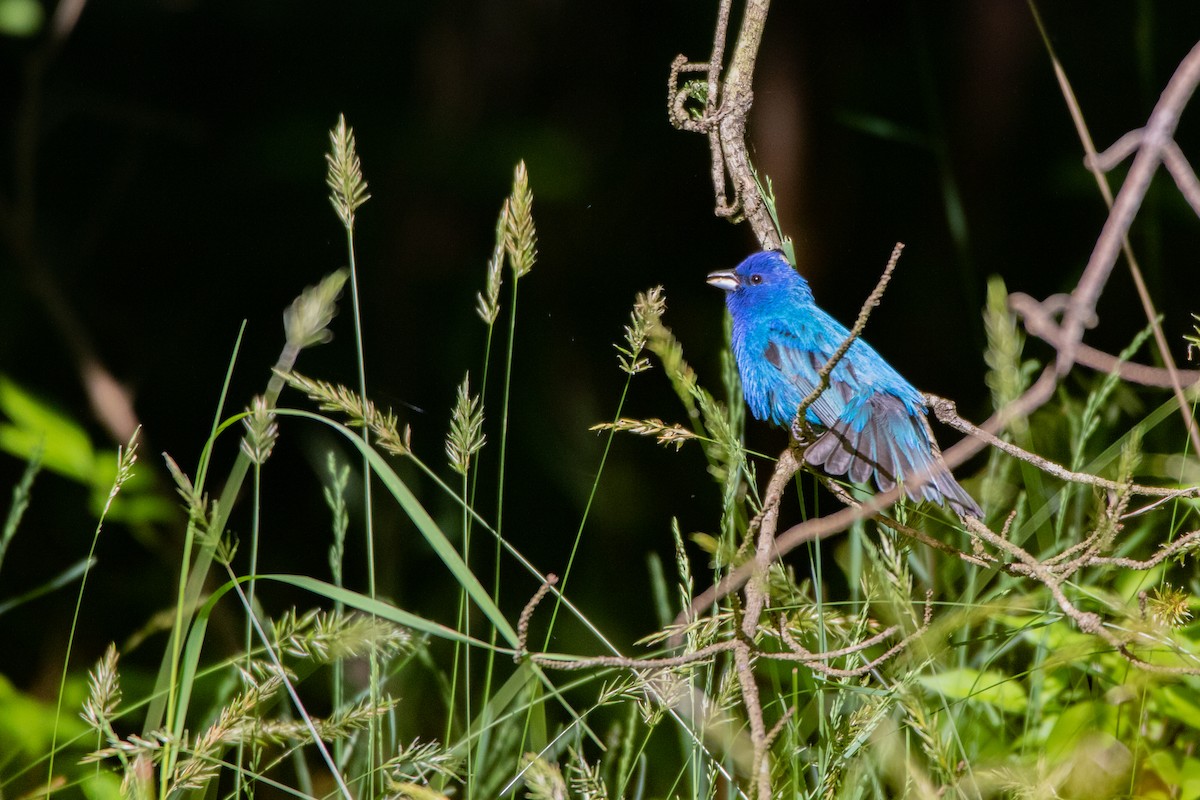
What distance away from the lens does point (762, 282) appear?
2.85 m

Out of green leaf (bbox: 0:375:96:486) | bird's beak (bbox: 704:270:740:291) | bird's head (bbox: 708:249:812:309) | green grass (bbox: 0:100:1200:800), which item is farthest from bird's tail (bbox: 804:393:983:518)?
green leaf (bbox: 0:375:96:486)

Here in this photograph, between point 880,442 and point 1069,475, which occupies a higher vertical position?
point 1069,475

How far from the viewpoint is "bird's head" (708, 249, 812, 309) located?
2.79m

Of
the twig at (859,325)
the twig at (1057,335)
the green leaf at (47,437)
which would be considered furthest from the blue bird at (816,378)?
the green leaf at (47,437)

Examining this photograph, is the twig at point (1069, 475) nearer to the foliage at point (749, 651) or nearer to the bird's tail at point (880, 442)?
the foliage at point (749, 651)

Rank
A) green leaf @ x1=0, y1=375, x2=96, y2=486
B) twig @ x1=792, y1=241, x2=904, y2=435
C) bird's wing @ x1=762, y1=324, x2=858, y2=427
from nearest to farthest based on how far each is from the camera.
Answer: twig @ x1=792, y1=241, x2=904, y2=435 < bird's wing @ x1=762, y1=324, x2=858, y2=427 < green leaf @ x1=0, y1=375, x2=96, y2=486

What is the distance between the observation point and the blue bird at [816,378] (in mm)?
2447

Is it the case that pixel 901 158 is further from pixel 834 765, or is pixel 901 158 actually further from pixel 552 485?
pixel 834 765

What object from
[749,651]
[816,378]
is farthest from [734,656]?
[816,378]

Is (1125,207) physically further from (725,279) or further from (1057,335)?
(725,279)

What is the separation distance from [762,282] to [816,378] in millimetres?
339

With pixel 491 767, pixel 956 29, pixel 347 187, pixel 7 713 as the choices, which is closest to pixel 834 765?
pixel 491 767

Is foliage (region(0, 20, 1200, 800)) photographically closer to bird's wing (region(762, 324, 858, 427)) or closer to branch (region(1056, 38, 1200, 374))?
branch (region(1056, 38, 1200, 374))

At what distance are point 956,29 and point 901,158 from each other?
21.9 inches
